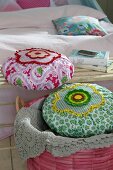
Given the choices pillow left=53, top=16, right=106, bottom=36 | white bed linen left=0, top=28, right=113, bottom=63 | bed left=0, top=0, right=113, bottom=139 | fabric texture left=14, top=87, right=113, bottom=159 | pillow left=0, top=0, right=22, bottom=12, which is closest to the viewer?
fabric texture left=14, top=87, right=113, bottom=159

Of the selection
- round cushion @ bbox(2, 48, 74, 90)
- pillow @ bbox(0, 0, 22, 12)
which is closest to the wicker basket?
round cushion @ bbox(2, 48, 74, 90)

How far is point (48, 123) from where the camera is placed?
143 cm

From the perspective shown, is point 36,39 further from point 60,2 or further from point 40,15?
point 60,2

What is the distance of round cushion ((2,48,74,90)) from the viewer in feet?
5.06

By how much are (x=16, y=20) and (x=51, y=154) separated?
164cm

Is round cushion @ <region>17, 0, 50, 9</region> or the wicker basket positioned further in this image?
round cushion @ <region>17, 0, 50, 9</region>

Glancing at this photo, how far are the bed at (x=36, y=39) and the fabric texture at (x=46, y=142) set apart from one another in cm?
32

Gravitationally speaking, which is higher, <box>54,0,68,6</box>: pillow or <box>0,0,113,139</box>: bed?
<box>54,0,68,6</box>: pillow

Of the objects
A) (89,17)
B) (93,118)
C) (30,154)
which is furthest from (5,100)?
(89,17)

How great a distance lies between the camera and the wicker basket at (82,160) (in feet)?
4.37

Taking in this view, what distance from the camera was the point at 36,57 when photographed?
1635mm

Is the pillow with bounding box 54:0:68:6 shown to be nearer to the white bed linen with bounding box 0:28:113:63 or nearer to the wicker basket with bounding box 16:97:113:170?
the white bed linen with bounding box 0:28:113:63

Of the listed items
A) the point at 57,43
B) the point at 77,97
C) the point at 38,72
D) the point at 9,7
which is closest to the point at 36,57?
the point at 38,72

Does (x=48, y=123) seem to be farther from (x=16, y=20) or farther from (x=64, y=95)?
(x=16, y=20)
